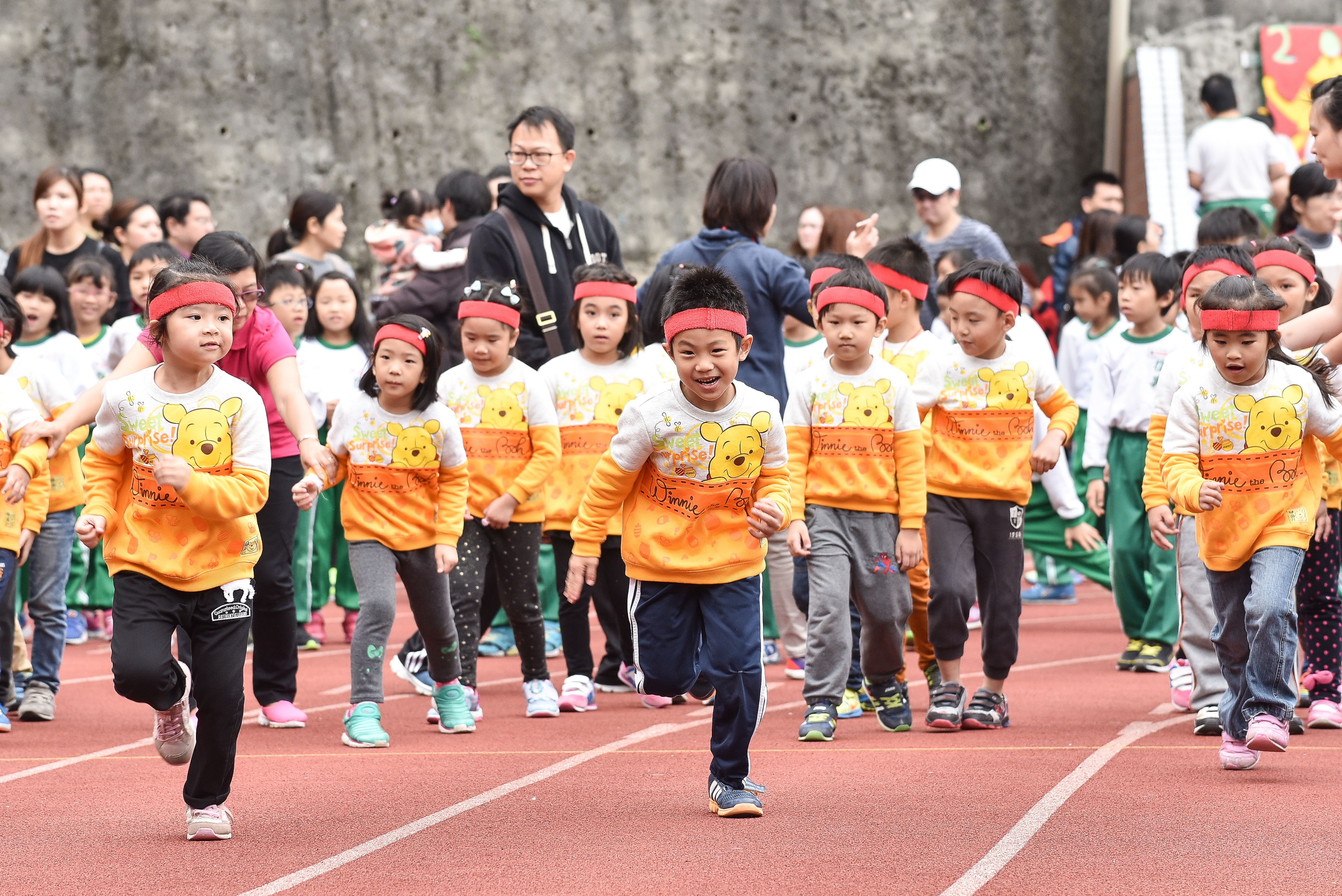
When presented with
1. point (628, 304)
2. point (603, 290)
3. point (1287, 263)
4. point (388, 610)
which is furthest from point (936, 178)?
point (388, 610)

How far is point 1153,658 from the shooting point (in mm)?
8500

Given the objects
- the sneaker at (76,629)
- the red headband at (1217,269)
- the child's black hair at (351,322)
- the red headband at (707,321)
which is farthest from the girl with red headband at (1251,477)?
the sneaker at (76,629)

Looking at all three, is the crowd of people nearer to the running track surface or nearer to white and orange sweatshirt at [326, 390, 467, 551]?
white and orange sweatshirt at [326, 390, 467, 551]

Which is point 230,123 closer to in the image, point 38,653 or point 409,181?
point 409,181

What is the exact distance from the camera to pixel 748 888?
4.33 m

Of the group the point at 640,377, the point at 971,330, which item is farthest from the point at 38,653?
the point at 971,330

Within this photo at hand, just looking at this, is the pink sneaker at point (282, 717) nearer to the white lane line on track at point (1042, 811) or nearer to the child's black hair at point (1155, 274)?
the white lane line on track at point (1042, 811)

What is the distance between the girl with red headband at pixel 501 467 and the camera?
289 inches

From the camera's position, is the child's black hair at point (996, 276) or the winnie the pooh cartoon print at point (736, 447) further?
the child's black hair at point (996, 276)

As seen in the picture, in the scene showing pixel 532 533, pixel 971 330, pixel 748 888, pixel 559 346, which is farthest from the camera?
pixel 559 346

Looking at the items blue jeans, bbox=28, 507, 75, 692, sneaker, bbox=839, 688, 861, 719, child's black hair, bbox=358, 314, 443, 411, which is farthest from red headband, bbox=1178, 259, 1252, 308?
blue jeans, bbox=28, 507, 75, 692

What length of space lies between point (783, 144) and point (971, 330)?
37.2 feet

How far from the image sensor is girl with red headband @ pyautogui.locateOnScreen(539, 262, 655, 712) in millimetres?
7664

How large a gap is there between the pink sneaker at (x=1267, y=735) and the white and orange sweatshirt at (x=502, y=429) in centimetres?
306
